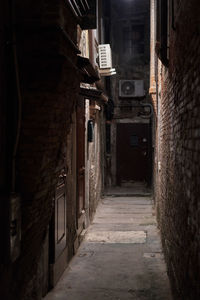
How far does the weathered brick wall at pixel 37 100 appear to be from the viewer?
11.5 ft

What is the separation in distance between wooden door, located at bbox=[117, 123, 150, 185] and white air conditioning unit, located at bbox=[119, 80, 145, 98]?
124 centimetres

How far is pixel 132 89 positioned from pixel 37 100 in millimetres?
13128

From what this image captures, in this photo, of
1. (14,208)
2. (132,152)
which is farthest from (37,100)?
(132,152)

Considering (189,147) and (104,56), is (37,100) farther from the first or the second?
(104,56)

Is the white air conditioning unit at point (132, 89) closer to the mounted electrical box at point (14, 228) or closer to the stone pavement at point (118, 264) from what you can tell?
the stone pavement at point (118, 264)

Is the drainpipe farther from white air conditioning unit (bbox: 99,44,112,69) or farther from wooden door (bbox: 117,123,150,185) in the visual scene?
wooden door (bbox: 117,123,150,185)

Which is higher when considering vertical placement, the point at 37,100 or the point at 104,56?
the point at 104,56

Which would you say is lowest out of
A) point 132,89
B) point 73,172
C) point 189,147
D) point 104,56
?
point 73,172

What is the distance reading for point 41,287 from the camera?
17.2 ft

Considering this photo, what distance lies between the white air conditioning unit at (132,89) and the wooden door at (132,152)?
124 centimetres

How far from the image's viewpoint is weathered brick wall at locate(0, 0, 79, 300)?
351 centimetres

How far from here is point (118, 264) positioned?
7188 millimetres

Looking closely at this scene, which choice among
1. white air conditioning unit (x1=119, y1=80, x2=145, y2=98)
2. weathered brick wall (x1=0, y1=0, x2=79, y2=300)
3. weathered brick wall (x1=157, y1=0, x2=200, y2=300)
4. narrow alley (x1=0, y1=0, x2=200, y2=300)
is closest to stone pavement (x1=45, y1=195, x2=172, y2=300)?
narrow alley (x1=0, y1=0, x2=200, y2=300)

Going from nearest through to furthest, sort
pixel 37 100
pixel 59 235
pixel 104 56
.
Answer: pixel 37 100
pixel 59 235
pixel 104 56
